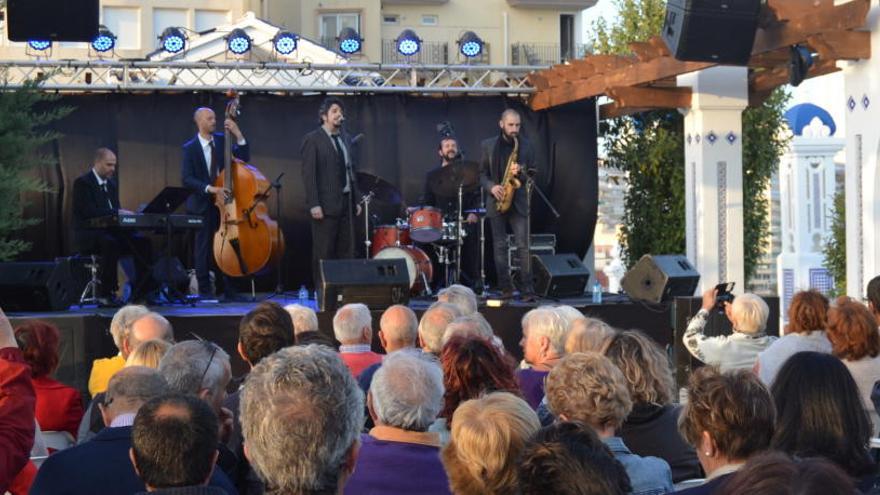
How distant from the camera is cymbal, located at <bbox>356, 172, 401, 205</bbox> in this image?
1079 centimetres

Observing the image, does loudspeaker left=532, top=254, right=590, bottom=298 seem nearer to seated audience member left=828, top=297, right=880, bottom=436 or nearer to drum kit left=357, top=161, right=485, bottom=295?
drum kit left=357, top=161, right=485, bottom=295

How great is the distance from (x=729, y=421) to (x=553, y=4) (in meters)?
29.7

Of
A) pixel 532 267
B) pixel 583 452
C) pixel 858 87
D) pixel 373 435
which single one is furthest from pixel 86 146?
pixel 583 452

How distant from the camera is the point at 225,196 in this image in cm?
1044

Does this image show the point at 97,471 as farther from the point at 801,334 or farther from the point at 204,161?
the point at 204,161

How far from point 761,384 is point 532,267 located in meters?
8.01

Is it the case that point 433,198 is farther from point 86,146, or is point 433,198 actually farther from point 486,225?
point 86,146

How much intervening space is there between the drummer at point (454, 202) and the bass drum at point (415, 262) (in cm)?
70

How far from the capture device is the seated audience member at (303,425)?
105 inches

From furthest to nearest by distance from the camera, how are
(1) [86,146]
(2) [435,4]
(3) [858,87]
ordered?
(2) [435,4], (1) [86,146], (3) [858,87]

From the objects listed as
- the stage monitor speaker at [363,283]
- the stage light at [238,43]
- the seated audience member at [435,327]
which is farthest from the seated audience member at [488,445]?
the stage light at [238,43]

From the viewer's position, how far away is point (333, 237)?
1071 cm

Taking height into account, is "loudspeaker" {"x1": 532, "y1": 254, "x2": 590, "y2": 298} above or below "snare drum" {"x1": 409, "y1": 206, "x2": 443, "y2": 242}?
below

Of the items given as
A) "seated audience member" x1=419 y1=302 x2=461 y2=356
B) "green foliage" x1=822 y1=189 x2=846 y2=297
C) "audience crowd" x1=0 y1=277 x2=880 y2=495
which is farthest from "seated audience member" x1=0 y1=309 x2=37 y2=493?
"green foliage" x1=822 y1=189 x2=846 y2=297
